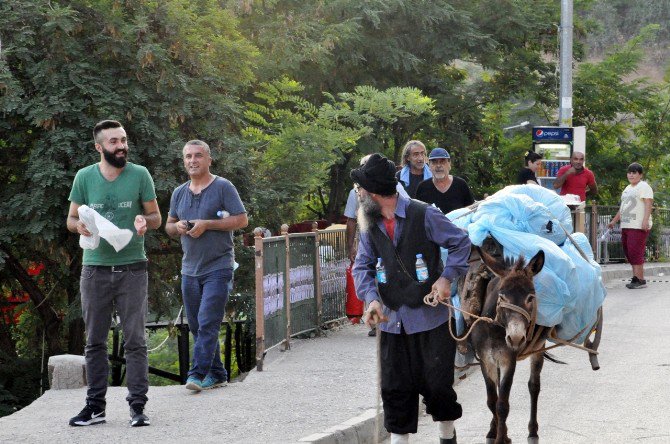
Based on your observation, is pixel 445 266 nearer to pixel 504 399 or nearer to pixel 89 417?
pixel 504 399

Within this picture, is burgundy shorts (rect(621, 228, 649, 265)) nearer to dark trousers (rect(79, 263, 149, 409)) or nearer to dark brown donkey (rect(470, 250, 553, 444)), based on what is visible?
dark brown donkey (rect(470, 250, 553, 444))

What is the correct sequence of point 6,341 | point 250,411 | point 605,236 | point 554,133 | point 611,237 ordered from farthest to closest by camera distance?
1. point 611,237
2. point 605,236
3. point 554,133
4. point 6,341
5. point 250,411

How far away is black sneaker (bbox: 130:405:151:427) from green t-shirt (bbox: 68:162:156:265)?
3.58 feet

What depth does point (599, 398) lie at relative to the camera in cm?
1041

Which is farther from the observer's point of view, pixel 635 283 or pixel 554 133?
pixel 554 133

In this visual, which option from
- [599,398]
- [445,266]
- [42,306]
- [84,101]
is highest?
[84,101]

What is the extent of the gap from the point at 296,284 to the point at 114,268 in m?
5.01

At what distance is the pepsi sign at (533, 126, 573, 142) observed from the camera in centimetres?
2364

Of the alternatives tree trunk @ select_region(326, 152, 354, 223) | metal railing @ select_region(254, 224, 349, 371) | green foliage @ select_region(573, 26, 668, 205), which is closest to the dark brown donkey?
metal railing @ select_region(254, 224, 349, 371)

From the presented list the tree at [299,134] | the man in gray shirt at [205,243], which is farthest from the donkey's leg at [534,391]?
the tree at [299,134]

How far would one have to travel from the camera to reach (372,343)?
1387 centimetres

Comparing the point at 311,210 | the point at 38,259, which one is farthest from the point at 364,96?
the point at 38,259

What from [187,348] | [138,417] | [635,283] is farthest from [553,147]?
[138,417]

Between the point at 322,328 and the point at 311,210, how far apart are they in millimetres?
9328
